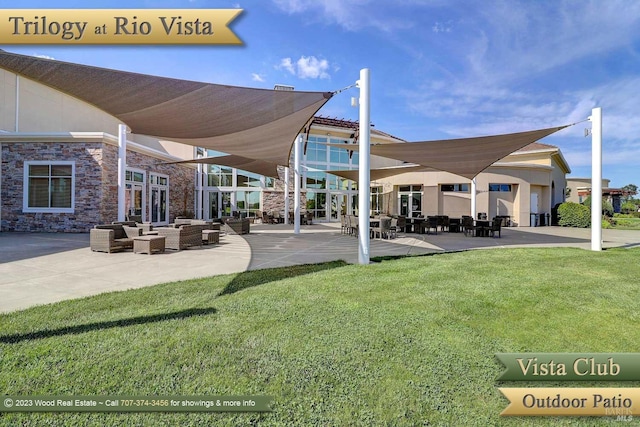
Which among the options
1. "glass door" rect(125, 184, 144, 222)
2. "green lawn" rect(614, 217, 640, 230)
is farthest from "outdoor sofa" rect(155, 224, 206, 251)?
"green lawn" rect(614, 217, 640, 230)

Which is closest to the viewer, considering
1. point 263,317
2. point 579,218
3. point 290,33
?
point 263,317

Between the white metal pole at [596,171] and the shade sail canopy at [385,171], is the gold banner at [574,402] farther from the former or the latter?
the shade sail canopy at [385,171]

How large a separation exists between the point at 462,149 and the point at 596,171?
3.60 m

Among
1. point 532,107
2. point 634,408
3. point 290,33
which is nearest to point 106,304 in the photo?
point 634,408

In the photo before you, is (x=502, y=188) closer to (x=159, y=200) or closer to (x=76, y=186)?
(x=159, y=200)

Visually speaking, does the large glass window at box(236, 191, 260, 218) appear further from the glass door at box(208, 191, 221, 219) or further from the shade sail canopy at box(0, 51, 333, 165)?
the shade sail canopy at box(0, 51, 333, 165)

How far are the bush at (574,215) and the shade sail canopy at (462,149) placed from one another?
42.4 feet

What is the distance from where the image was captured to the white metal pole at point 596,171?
24.9ft

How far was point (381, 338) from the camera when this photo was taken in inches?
103

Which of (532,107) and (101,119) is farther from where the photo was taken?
(101,119)

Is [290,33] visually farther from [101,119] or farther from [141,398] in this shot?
[101,119]

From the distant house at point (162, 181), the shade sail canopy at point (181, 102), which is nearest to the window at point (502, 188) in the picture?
the distant house at point (162, 181)

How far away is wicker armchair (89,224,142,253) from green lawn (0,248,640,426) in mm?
4150

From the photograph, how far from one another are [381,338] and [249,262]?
4170 mm
